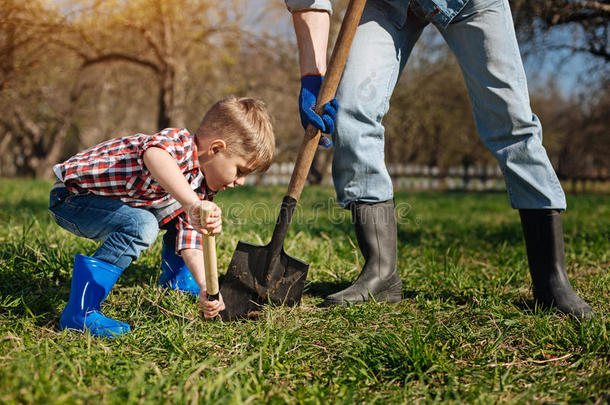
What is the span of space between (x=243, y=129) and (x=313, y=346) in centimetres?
90

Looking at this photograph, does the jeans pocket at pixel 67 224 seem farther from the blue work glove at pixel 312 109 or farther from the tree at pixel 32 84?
the tree at pixel 32 84

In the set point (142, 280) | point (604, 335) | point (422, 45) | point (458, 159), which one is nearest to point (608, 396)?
point (604, 335)

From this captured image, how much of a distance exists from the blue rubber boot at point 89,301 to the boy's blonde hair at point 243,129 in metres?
0.68

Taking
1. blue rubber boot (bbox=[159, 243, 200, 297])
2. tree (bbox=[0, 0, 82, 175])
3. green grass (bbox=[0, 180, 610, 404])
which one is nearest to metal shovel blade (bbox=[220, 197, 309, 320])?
green grass (bbox=[0, 180, 610, 404])

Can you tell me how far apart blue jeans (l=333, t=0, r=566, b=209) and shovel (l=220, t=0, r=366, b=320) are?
136 mm

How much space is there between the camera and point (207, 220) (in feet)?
5.35

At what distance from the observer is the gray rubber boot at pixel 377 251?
2.21 meters

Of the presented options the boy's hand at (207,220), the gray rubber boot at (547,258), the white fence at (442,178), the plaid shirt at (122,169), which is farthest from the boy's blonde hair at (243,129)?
the white fence at (442,178)

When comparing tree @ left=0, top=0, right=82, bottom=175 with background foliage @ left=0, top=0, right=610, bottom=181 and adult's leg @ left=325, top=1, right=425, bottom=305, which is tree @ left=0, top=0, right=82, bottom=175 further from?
adult's leg @ left=325, top=1, right=425, bottom=305

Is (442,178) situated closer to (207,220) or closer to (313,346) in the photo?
(313,346)

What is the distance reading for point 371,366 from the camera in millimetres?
1570

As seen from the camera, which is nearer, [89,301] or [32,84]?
[89,301]
